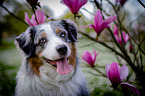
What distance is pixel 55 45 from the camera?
1169 millimetres

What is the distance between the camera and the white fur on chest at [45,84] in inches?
55.1

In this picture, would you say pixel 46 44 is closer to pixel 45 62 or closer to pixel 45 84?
pixel 45 62

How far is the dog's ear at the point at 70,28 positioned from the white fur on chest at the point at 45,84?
21.2 inches

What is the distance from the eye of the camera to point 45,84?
144 cm

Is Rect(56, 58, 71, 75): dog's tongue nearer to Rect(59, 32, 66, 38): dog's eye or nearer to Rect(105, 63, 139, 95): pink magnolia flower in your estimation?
Rect(59, 32, 66, 38): dog's eye

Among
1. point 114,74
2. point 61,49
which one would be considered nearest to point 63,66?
point 61,49

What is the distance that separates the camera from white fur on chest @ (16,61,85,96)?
4.59 ft

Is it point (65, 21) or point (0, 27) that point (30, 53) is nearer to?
point (65, 21)

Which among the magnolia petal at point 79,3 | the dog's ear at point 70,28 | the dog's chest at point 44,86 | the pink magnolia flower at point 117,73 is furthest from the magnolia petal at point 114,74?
the dog's chest at point 44,86

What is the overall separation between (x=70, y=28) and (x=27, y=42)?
2.11 feet

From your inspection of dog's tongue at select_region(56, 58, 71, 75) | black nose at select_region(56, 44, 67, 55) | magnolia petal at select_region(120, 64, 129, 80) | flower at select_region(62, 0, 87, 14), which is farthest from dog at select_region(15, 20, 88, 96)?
magnolia petal at select_region(120, 64, 129, 80)

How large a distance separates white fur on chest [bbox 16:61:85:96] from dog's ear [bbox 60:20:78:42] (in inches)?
21.2

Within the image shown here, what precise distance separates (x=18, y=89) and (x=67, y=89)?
690 mm

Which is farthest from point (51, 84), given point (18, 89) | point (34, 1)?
point (34, 1)
